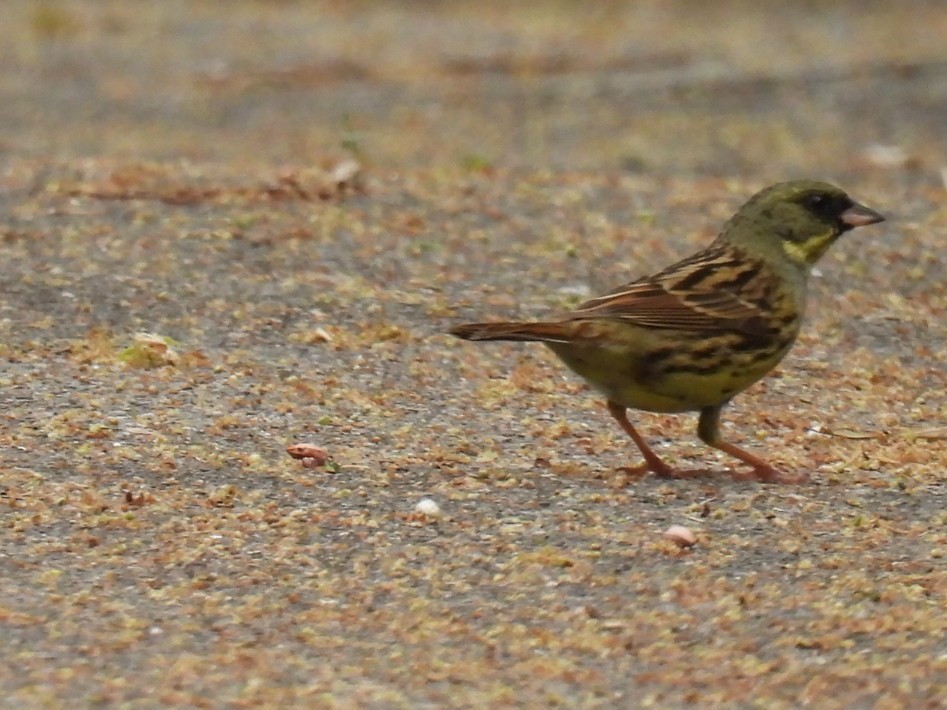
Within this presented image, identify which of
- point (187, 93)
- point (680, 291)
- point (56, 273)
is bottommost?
point (187, 93)

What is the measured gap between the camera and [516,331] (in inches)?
237

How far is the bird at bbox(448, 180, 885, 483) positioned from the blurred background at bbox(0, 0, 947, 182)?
15.4 feet

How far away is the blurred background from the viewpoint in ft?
45.9

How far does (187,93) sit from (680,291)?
403 inches

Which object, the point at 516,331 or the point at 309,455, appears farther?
the point at 309,455

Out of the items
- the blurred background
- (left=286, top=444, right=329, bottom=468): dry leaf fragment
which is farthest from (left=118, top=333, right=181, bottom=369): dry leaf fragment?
the blurred background

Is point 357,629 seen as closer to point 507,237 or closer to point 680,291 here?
point 680,291

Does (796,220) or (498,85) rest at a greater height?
(796,220)

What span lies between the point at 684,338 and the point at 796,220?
0.85m

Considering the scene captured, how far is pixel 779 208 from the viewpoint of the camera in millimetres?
6977

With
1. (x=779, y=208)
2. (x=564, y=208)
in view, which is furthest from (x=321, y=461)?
(x=564, y=208)

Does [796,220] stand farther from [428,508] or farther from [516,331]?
[428,508]

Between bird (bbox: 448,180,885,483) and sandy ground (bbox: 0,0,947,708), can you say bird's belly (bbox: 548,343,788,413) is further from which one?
sandy ground (bbox: 0,0,947,708)

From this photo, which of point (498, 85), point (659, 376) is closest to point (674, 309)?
point (659, 376)
